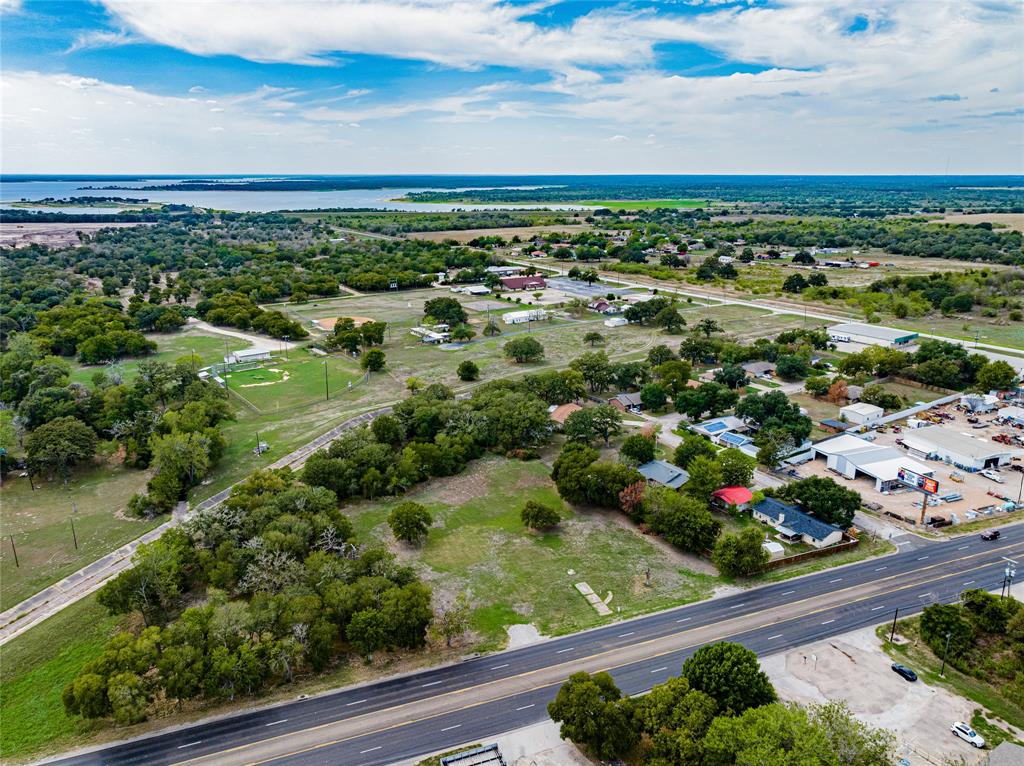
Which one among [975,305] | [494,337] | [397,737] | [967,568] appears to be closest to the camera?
[397,737]

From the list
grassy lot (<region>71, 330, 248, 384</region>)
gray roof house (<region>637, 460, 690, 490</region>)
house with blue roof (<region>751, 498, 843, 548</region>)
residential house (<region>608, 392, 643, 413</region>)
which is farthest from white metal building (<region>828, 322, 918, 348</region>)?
grassy lot (<region>71, 330, 248, 384</region>)

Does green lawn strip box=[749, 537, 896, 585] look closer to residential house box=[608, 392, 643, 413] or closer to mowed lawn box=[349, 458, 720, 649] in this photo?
mowed lawn box=[349, 458, 720, 649]

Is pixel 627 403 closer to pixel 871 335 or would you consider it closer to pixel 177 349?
pixel 871 335

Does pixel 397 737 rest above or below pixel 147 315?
below

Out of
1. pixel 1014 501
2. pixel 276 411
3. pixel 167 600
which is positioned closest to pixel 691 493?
pixel 1014 501

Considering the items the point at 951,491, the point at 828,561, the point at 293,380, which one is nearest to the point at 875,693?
the point at 828,561

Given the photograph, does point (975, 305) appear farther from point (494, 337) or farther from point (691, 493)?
point (691, 493)
